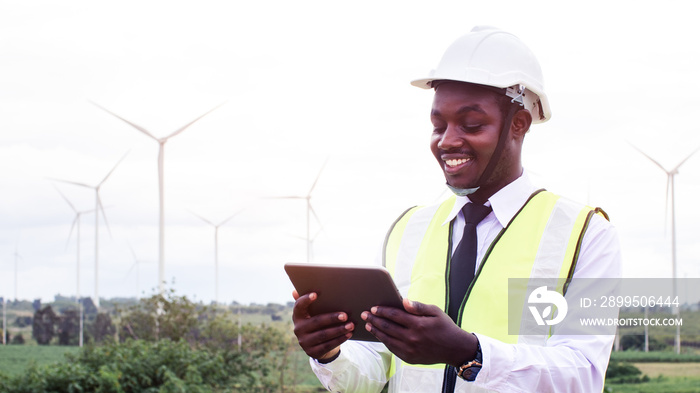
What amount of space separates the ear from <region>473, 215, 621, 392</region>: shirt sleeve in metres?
0.72

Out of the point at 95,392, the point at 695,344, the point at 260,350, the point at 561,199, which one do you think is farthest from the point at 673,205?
the point at 561,199

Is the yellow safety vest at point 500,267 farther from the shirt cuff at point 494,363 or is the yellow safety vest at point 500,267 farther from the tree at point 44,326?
the tree at point 44,326

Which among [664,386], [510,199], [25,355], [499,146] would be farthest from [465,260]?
[25,355]

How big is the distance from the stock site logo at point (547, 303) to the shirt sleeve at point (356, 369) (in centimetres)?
80

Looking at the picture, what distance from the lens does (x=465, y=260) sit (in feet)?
11.4

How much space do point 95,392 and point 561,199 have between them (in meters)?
9.73

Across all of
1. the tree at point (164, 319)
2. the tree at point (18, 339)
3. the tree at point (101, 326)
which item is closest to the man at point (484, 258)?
the tree at point (164, 319)

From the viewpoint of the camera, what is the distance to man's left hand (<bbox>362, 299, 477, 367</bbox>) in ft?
9.38

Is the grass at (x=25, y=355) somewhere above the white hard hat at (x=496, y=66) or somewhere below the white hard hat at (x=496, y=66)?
below

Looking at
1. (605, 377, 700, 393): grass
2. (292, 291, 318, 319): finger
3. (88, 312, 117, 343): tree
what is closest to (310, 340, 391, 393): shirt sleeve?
(292, 291, 318, 319): finger

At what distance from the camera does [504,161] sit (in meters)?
3.54

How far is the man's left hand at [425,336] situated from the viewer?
9.38ft

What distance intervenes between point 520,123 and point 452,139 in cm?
38

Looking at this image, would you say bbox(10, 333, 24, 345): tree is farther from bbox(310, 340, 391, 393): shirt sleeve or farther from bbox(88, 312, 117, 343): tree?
bbox(310, 340, 391, 393): shirt sleeve
